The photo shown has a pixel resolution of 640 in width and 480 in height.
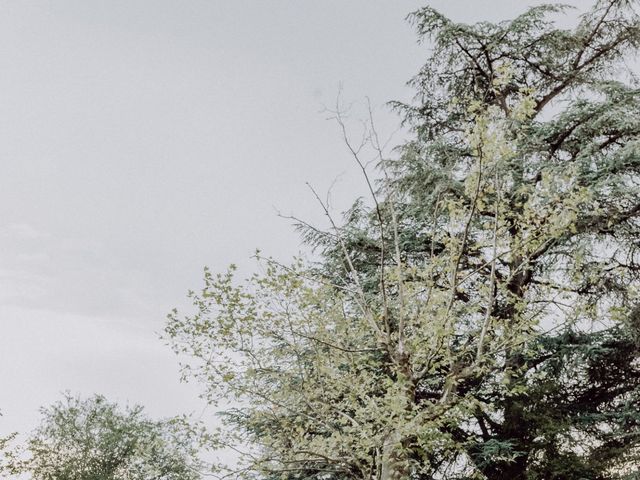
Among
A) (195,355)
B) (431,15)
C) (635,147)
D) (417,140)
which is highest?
(431,15)

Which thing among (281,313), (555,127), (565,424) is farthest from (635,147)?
(281,313)

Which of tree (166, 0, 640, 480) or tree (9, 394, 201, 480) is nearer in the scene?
tree (166, 0, 640, 480)

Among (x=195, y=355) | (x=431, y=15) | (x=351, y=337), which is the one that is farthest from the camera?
(x=431, y=15)

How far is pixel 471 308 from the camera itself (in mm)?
7410

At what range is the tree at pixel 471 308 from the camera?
6.57 metres

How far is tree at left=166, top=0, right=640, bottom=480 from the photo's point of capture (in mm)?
6574

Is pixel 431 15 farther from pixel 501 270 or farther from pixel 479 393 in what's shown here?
pixel 479 393

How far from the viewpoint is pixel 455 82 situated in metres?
12.3

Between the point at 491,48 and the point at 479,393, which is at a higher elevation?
the point at 491,48

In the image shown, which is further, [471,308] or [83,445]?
[83,445]

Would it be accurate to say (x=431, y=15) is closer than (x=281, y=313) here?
No

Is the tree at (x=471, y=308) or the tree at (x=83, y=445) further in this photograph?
the tree at (x=83, y=445)

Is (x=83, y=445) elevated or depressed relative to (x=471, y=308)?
elevated

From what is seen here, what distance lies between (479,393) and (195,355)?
5367mm
